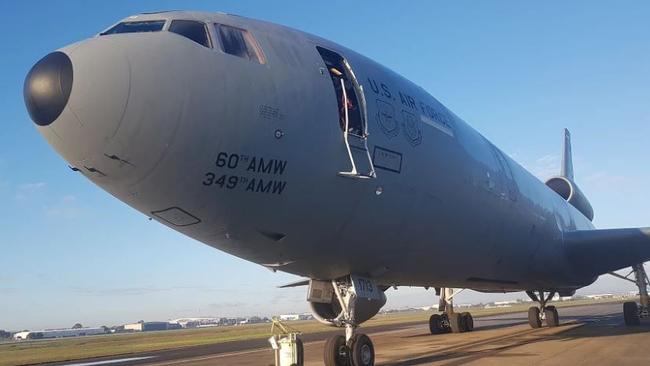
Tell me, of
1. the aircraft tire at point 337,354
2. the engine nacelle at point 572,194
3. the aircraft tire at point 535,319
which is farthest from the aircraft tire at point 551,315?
the aircraft tire at point 337,354

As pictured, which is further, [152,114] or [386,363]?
[386,363]

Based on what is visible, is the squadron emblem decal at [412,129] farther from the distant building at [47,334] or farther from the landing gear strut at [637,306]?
the distant building at [47,334]

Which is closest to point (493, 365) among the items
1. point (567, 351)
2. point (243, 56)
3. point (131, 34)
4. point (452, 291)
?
point (567, 351)

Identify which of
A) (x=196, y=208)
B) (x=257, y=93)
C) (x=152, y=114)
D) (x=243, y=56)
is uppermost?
(x=243, y=56)

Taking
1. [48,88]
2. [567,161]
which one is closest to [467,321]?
[567,161]

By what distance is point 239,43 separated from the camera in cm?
808

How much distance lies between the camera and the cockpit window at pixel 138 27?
765 centimetres

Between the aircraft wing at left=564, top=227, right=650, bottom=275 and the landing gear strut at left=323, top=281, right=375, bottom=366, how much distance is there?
1262 centimetres

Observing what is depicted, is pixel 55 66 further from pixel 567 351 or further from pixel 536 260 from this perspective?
pixel 536 260

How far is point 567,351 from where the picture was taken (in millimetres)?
14938

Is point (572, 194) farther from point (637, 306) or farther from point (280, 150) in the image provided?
point (280, 150)

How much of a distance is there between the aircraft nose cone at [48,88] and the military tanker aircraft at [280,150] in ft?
0.06

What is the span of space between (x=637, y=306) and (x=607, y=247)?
264 inches

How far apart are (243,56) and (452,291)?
20.5 m
